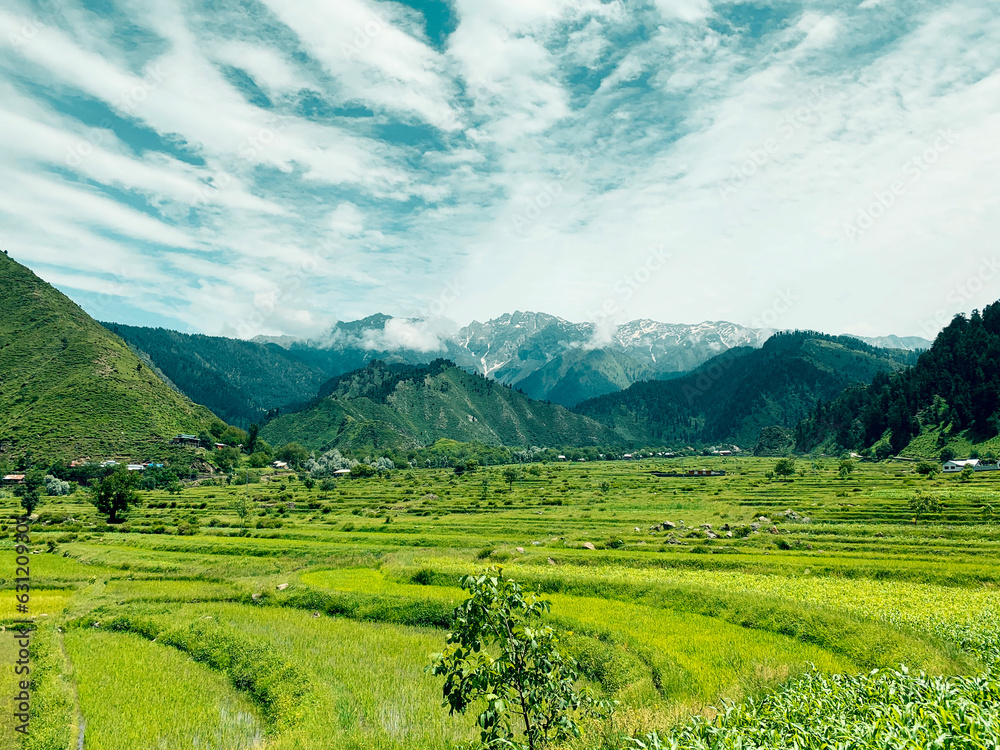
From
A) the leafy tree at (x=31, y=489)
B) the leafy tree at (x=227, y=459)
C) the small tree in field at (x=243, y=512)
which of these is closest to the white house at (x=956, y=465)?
the small tree in field at (x=243, y=512)

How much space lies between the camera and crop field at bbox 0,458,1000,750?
50.8 feet

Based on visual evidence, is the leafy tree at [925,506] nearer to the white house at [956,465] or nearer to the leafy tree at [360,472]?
the white house at [956,465]

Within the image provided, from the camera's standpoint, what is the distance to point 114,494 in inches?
3226

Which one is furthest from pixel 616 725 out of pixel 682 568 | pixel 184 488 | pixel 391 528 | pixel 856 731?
pixel 184 488

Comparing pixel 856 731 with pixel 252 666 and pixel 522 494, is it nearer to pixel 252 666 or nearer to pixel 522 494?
pixel 252 666

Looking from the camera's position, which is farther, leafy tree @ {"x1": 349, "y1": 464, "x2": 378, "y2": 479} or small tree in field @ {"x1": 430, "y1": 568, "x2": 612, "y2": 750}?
leafy tree @ {"x1": 349, "y1": 464, "x2": 378, "y2": 479}

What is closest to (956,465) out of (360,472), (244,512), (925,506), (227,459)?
(925,506)

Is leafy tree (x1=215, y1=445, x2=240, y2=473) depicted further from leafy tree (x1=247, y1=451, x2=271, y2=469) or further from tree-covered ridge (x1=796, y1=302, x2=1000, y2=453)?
tree-covered ridge (x1=796, y1=302, x2=1000, y2=453)

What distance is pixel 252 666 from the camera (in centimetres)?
2284

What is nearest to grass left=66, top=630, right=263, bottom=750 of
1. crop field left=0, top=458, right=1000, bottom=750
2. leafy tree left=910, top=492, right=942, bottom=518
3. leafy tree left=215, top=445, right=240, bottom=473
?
crop field left=0, top=458, right=1000, bottom=750

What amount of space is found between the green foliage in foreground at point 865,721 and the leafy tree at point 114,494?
9617 cm

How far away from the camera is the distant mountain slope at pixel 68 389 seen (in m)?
134

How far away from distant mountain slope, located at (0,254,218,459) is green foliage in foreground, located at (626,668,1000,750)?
168 m

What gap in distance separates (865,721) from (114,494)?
102513mm
